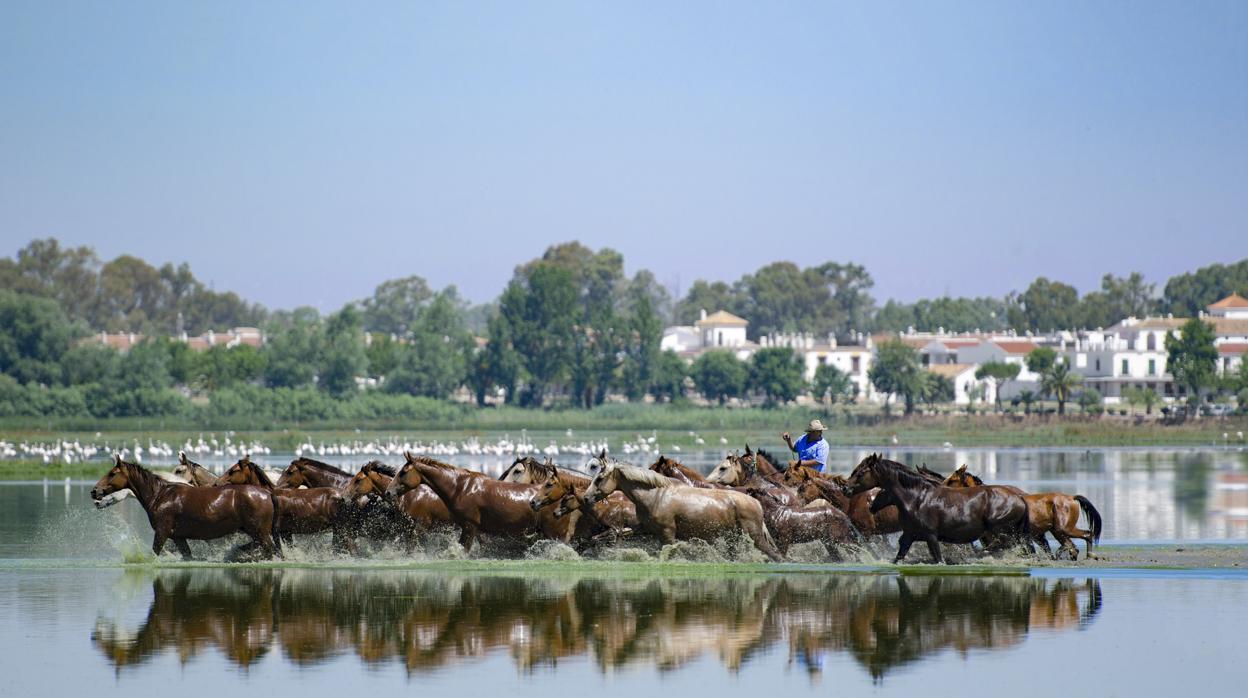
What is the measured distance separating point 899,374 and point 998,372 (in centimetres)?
1698

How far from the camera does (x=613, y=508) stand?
22.4 meters

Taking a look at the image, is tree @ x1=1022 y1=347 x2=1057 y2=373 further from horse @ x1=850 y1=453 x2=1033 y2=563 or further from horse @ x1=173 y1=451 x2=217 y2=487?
horse @ x1=850 y1=453 x2=1033 y2=563

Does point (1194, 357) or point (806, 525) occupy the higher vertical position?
point (1194, 357)

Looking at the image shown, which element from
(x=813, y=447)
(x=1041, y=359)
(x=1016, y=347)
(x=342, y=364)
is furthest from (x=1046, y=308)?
(x=813, y=447)

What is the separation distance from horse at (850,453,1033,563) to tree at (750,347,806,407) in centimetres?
10094

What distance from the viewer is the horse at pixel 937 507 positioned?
2188 cm

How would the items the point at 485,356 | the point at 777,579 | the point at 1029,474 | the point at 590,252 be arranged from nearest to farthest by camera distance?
the point at 777,579
the point at 1029,474
the point at 485,356
the point at 590,252

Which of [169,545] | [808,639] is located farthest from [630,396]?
[808,639]

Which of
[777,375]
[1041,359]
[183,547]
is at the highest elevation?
[1041,359]

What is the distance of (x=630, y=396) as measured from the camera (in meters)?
122

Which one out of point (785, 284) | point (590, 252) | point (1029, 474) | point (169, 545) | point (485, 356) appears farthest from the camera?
point (785, 284)

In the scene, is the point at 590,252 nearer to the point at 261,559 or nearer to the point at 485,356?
the point at 485,356

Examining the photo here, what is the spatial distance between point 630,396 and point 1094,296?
→ 83063 mm

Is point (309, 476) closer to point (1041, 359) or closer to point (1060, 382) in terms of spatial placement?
point (1060, 382)
